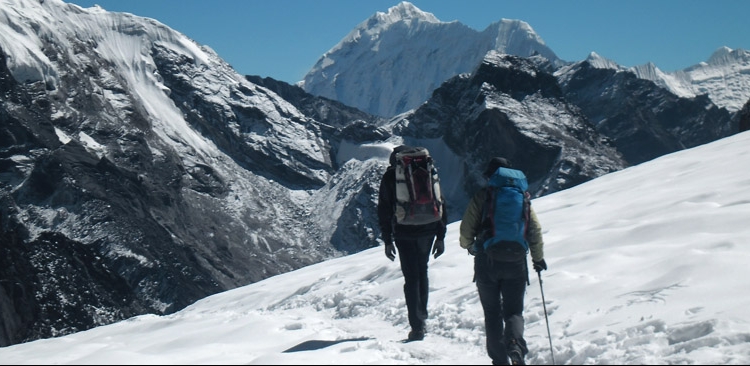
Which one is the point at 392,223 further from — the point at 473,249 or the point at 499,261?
the point at 499,261

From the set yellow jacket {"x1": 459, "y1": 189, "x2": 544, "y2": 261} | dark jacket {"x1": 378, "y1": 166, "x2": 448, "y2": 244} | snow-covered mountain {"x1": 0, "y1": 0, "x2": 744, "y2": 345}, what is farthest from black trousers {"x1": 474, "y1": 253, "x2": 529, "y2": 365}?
snow-covered mountain {"x1": 0, "y1": 0, "x2": 744, "y2": 345}

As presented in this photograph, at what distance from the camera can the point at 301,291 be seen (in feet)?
55.1

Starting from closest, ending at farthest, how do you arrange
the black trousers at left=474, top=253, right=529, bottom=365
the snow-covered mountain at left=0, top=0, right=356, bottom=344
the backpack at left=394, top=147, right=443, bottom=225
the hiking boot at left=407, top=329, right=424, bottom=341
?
the black trousers at left=474, top=253, right=529, bottom=365
the backpack at left=394, top=147, right=443, bottom=225
the hiking boot at left=407, top=329, right=424, bottom=341
the snow-covered mountain at left=0, top=0, right=356, bottom=344

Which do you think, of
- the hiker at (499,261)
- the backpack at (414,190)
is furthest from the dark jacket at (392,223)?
the hiker at (499,261)

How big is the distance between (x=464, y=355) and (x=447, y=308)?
2.10 meters

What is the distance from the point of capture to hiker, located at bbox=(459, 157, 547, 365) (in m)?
8.76

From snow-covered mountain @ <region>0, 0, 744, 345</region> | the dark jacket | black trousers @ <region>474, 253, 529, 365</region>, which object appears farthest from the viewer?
snow-covered mountain @ <region>0, 0, 744, 345</region>

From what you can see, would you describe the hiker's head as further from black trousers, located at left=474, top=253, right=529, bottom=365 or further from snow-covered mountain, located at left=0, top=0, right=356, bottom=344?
snow-covered mountain, located at left=0, top=0, right=356, bottom=344

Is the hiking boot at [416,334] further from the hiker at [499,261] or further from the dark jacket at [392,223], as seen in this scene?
the hiker at [499,261]

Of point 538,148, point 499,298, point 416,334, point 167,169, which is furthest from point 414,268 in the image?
point 538,148

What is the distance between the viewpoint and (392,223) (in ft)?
33.9

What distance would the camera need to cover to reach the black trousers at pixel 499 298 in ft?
28.6

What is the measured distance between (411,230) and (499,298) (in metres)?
1.61

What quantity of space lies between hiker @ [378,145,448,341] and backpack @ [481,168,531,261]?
1.41m
